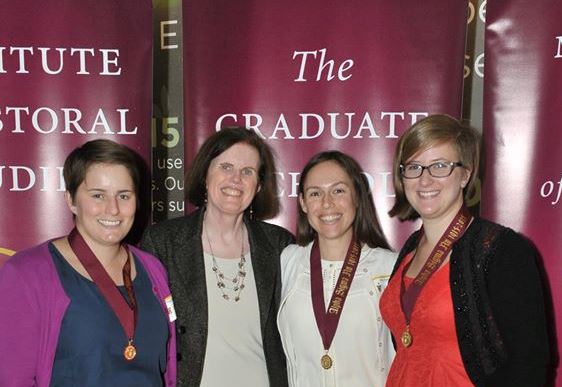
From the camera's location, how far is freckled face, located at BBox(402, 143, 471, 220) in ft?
6.75

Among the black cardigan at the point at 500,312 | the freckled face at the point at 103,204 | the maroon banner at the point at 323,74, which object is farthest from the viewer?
the maroon banner at the point at 323,74

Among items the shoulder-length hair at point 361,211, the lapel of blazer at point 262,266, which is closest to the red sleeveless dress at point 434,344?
the shoulder-length hair at point 361,211

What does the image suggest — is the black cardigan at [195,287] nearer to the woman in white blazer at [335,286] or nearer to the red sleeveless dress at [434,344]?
the woman in white blazer at [335,286]

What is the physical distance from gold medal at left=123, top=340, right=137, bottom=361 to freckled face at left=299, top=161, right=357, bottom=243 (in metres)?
0.94

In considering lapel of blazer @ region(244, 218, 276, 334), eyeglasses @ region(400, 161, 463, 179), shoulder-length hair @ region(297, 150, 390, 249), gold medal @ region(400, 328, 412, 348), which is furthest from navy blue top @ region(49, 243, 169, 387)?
eyeglasses @ region(400, 161, 463, 179)

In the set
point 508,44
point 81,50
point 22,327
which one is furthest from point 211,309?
point 508,44

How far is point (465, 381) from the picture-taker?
1902 mm

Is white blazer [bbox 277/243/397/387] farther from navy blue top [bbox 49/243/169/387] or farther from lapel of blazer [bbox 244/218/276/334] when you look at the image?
navy blue top [bbox 49/243/169/387]

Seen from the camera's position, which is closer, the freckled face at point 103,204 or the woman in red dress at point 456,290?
the woman in red dress at point 456,290

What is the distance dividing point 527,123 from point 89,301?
2199 mm

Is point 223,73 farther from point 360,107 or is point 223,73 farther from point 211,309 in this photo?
point 211,309

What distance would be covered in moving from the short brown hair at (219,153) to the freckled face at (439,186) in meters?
0.86

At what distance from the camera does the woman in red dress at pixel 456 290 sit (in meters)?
1.81

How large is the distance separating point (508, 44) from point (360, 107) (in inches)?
31.2
